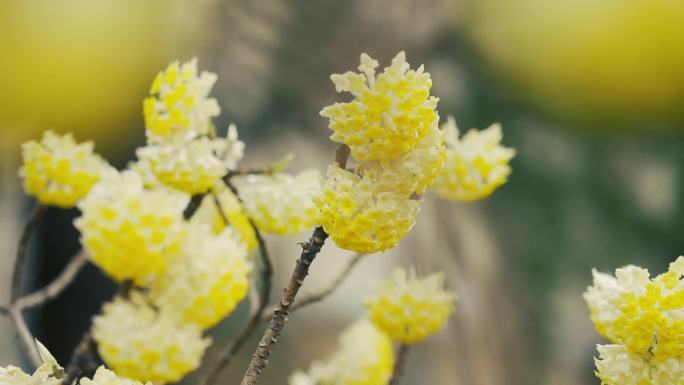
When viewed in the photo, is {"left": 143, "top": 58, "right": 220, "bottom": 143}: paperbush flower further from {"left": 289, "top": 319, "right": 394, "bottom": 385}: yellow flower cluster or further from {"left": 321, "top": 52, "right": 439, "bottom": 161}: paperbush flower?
{"left": 289, "top": 319, "right": 394, "bottom": 385}: yellow flower cluster

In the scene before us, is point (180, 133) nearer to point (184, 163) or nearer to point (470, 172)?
point (184, 163)

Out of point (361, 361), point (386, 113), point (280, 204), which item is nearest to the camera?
point (386, 113)

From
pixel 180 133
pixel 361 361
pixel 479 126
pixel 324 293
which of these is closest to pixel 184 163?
pixel 180 133

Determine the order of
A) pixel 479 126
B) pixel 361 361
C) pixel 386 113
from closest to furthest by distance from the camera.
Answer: pixel 386 113 < pixel 361 361 < pixel 479 126

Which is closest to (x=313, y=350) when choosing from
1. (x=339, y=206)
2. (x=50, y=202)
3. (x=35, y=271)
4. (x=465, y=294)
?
(x=465, y=294)

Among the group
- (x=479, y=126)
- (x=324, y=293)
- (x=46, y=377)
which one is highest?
(x=479, y=126)

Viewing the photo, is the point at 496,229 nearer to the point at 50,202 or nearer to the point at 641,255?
the point at 641,255

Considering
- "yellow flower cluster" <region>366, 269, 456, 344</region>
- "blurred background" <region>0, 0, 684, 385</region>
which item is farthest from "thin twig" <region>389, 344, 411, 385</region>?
"blurred background" <region>0, 0, 684, 385</region>
